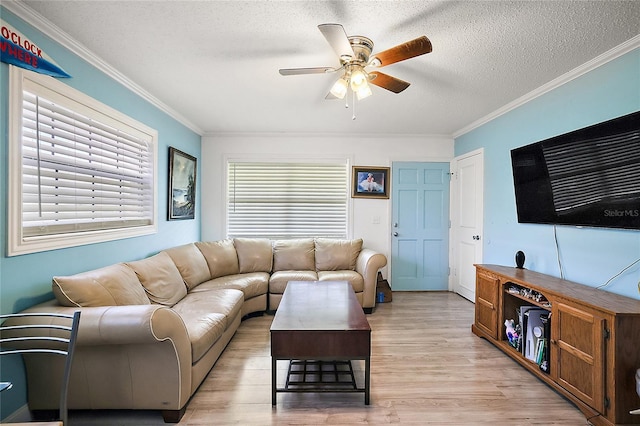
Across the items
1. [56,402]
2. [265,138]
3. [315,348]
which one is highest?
[265,138]

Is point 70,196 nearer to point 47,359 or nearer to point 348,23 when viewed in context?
point 47,359

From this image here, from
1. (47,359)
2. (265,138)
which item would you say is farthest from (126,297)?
(265,138)

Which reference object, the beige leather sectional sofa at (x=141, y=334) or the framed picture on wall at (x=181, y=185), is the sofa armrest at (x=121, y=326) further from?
the framed picture on wall at (x=181, y=185)

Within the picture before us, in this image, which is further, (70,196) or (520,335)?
(520,335)

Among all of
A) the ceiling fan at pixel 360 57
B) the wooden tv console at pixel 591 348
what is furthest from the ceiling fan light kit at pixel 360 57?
the wooden tv console at pixel 591 348

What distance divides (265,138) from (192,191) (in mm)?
1324

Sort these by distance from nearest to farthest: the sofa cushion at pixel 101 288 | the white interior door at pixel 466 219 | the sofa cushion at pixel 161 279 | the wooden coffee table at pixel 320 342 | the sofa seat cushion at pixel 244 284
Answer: the sofa cushion at pixel 101 288
the wooden coffee table at pixel 320 342
the sofa cushion at pixel 161 279
the sofa seat cushion at pixel 244 284
the white interior door at pixel 466 219

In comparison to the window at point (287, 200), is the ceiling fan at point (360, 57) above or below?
above

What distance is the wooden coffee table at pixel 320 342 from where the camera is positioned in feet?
5.94

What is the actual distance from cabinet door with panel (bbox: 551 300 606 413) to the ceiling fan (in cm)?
192

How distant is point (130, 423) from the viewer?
5.57 ft

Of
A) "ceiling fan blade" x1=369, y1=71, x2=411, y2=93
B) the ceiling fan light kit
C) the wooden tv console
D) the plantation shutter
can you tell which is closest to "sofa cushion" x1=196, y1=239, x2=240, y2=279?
the plantation shutter

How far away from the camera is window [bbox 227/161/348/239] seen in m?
4.38

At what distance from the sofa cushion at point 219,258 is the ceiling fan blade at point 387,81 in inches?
108
